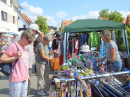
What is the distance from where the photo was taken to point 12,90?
75.7 inches

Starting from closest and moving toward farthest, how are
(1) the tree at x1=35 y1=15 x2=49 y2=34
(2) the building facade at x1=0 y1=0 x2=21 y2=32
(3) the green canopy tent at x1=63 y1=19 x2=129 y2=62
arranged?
(3) the green canopy tent at x1=63 y1=19 x2=129 y2=62 < (2) the building facade at x1=0 y1=0 x2=21 y2=32 < (1) the tree at x1=35 y1=15 x2=49 y2=34

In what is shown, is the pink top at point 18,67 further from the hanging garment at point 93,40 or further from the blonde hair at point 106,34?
the hanging garment at point 93,40

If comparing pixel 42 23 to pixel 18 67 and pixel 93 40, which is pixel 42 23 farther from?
pixel 18 67

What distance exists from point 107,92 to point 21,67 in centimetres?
133

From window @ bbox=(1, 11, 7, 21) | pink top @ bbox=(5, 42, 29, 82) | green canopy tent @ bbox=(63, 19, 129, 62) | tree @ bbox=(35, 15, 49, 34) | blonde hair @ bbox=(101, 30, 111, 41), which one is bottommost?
pink top @ bbox=(5, 42, 29, 82)

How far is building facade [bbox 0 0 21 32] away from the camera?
1855 centimetres

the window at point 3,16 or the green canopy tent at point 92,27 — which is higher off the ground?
the window at point 3,16

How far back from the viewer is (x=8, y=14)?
66.4 feet

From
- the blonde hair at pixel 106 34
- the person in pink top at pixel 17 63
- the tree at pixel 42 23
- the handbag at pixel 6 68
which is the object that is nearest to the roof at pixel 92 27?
the blonde hair at pixel 106 34

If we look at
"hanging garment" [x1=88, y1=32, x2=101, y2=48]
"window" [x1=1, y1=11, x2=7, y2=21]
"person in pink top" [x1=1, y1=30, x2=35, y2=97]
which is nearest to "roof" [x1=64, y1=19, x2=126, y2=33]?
"hanging garment" [x1=88, y1=32, x2=101, y2=48]

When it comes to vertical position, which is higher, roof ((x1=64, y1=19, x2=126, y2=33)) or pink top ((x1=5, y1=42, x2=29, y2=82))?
roof ((x1=64, y1=19, x2=126, y2=33))

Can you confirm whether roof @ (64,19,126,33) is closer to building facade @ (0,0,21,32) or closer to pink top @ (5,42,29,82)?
pink top @ (5,42,29,82)

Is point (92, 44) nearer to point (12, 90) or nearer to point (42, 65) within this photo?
point (42, 65)

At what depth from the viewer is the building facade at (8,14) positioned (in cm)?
1855
